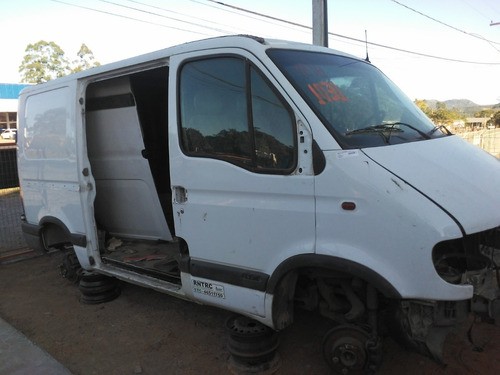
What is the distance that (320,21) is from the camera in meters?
8.95

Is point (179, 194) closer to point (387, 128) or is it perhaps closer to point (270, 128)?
point (270, 128)

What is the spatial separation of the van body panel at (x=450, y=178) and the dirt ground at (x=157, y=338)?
1.08 m

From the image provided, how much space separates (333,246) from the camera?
2.60 m

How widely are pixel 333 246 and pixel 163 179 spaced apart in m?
2.76

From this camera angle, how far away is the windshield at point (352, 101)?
2725 mm

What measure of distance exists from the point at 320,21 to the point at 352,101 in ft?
21.8

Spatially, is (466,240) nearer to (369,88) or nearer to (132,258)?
(369,88)

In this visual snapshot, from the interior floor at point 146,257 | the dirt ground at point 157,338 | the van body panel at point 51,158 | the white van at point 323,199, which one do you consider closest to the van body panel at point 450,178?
the white van at point 323,199

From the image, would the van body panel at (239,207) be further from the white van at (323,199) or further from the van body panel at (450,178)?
the van body panel at (450,178)

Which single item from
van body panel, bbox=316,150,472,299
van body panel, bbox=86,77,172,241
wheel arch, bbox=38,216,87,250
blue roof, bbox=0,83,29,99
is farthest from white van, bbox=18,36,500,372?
blue roof, bbox=0,83,29,99

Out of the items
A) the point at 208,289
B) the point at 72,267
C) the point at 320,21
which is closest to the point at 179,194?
the point at 208,289

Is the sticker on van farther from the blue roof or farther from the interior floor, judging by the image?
the blue roof

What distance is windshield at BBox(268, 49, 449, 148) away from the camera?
2725 mm

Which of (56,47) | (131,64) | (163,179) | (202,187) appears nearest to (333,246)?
(202,187)
